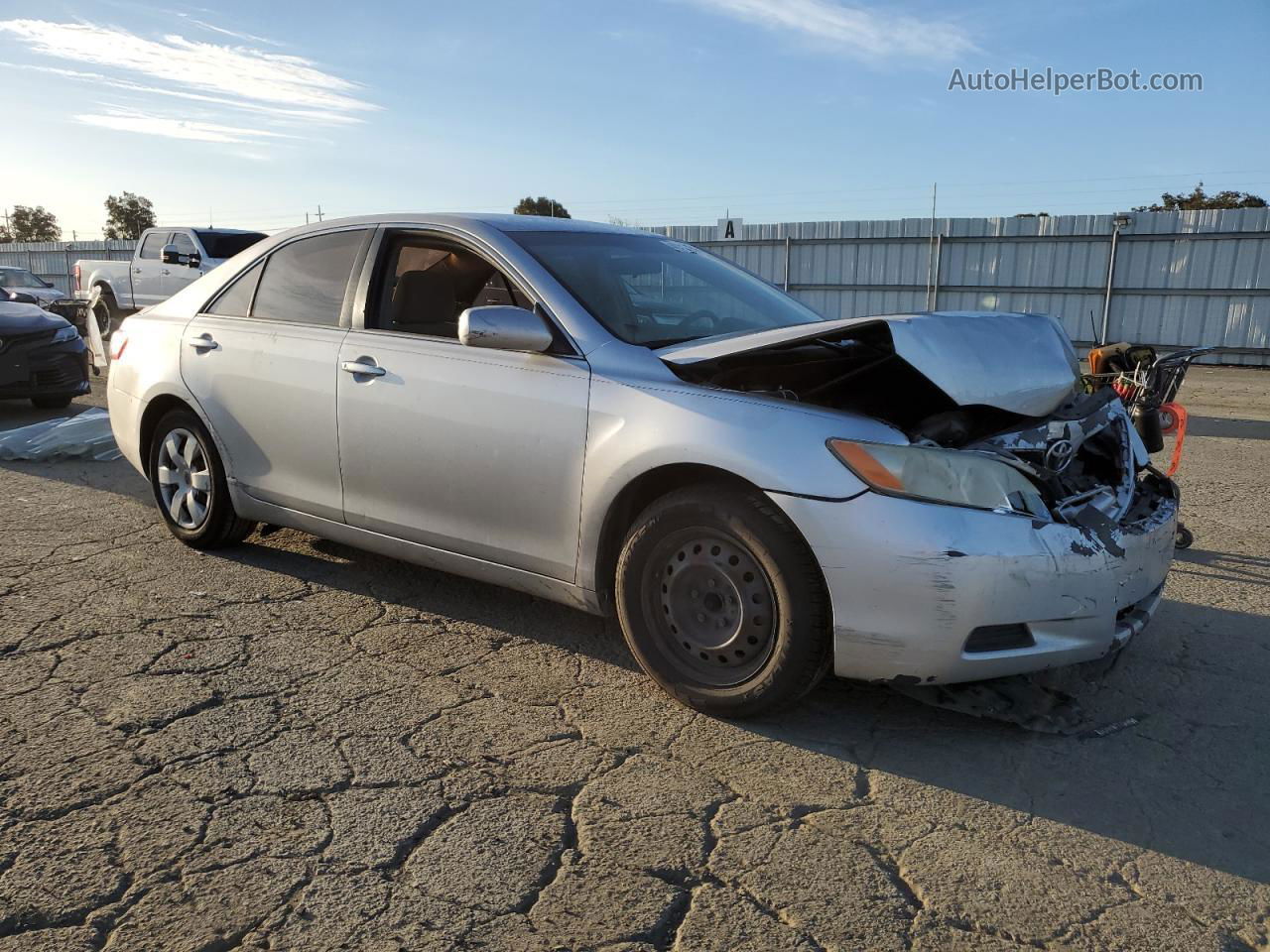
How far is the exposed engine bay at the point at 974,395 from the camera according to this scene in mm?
3223

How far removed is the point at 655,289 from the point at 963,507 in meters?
1.68

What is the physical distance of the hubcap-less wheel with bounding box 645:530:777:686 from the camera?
3.13 meters

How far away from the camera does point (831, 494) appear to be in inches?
115

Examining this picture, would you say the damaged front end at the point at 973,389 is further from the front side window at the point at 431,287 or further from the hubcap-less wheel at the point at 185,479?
the hubcap-less wheel at the point at 185,479

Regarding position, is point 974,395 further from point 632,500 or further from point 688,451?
point 632,500

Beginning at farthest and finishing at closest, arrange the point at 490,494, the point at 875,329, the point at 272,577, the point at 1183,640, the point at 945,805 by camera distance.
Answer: the point at 272,577
the point at 1183,640
the point at 490,494
the point at 875,329
the point at 945,805

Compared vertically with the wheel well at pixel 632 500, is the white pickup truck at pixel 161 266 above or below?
above

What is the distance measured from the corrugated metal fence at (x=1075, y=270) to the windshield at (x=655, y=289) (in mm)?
12800

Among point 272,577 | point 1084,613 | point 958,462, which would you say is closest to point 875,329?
point 958,462

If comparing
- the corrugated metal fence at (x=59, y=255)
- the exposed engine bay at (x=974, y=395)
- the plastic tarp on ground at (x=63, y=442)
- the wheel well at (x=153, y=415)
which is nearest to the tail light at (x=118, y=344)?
the wheel well at (x=153, y=415)

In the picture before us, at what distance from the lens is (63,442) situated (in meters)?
7.60

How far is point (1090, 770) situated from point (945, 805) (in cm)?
52

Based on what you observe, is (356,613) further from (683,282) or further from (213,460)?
(683,282)

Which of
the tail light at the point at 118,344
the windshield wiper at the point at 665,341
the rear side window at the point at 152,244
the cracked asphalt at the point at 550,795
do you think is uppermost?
the rear side window at the point at 152,244
